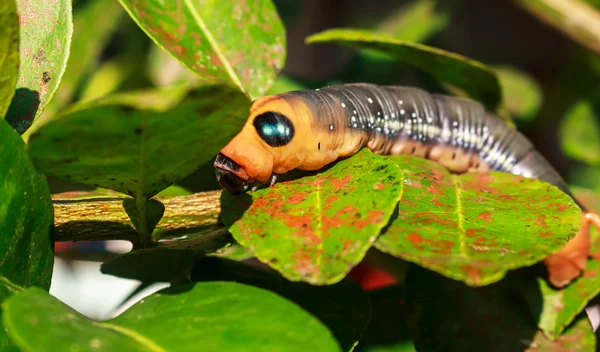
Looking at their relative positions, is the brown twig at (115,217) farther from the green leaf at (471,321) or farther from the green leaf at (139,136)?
the green leaf at (471,321)

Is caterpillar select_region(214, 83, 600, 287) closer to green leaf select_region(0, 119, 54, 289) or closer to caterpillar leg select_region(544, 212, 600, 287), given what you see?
caterpillar leg select_region(544, 212, 600, 287)

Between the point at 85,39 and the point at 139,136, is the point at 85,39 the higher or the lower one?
the lower one

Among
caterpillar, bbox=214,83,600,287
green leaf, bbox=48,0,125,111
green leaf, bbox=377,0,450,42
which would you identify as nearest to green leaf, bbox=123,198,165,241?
caterpillar, bbox=214,83,600,287

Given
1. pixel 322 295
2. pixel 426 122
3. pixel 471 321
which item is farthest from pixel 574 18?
pixel 322 295

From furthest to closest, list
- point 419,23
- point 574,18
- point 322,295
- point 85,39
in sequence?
point 419,23 → point 85,39 → point 574,18 → point 322,295

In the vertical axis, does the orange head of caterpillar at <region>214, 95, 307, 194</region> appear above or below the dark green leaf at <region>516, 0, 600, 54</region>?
above

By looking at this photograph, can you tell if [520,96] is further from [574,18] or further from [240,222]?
[240,222]

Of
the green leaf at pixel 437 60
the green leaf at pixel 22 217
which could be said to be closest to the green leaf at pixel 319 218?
the green leaf at pixel 22 217
